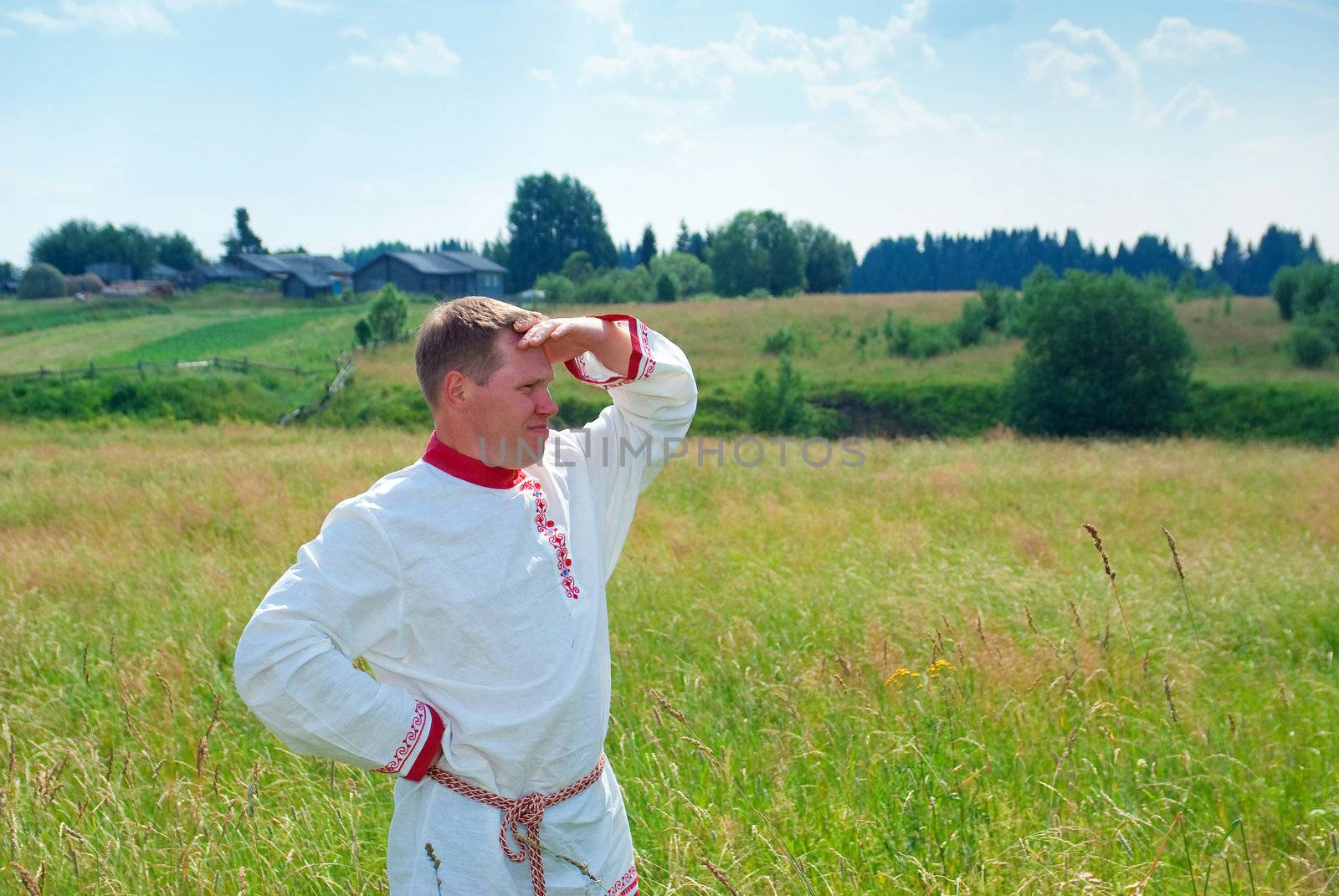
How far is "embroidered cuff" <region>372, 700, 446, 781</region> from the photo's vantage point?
1.64 m

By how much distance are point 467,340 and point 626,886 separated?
3.85 feet

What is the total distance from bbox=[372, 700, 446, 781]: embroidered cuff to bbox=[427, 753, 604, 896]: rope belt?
0.08 meters

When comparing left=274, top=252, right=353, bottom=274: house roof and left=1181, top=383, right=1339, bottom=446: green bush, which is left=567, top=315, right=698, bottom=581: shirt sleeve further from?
left=274, top=252, right=353, bottom=274: house roof

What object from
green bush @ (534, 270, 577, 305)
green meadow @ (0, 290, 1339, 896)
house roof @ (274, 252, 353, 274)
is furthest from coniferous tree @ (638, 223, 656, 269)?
green meadow @ (0, 290, 1339, 896)

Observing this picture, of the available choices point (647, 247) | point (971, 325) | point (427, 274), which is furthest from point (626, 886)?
point (647, 247)

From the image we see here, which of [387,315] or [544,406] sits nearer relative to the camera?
[544,406]

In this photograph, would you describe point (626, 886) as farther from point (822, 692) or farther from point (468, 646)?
point (822, 692)

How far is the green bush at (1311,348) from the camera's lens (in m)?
32.3

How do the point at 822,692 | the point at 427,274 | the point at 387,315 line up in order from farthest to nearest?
the point at 427,274 < the point at 387,315 < the point at 822,692

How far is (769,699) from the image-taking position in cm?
379

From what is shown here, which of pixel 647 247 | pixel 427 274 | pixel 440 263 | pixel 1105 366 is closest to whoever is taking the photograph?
pixel 1105 366

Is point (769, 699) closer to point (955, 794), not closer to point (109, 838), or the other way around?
point (955, 794)

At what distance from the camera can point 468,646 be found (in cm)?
171

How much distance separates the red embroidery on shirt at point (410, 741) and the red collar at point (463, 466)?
43 centimetres
